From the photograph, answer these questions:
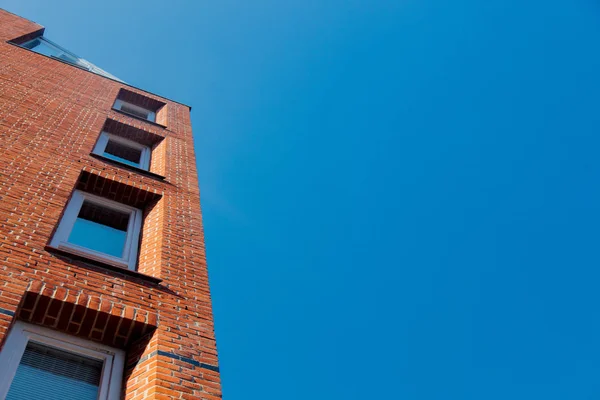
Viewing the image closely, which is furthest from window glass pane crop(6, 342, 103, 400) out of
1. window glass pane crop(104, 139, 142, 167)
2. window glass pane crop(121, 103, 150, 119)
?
window glass pane crop(121, 103, 150, 119)

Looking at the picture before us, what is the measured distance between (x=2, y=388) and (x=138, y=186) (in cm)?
483

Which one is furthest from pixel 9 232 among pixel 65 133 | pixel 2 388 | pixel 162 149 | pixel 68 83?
pixel 68 83

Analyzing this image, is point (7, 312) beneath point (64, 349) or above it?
above

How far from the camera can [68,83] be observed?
45.1 ft

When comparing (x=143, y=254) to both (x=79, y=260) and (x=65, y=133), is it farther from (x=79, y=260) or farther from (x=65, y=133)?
(x=65, y=133)

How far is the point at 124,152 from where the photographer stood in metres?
12.0

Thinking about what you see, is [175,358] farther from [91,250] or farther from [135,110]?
[135,110]

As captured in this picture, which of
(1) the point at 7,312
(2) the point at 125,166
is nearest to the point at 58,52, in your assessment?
(2) the point at 125,166

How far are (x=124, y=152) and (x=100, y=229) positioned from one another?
4.77 m

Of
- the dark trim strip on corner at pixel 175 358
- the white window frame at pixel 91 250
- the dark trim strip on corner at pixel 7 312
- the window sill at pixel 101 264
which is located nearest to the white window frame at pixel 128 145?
the white window frame at pixel 91 250

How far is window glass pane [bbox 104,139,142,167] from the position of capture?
11814 millimetres

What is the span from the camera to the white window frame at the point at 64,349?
14.9ft

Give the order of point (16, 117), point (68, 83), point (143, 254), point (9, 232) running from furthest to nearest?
1. point (68, 83)
2. point (16, 117)
3. point (143, 254)
4. point (9, 232)

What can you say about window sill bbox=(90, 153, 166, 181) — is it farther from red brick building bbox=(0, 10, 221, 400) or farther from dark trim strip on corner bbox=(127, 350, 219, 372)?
dark trim strip on corner bbox=(127, 350, 219, 372)
